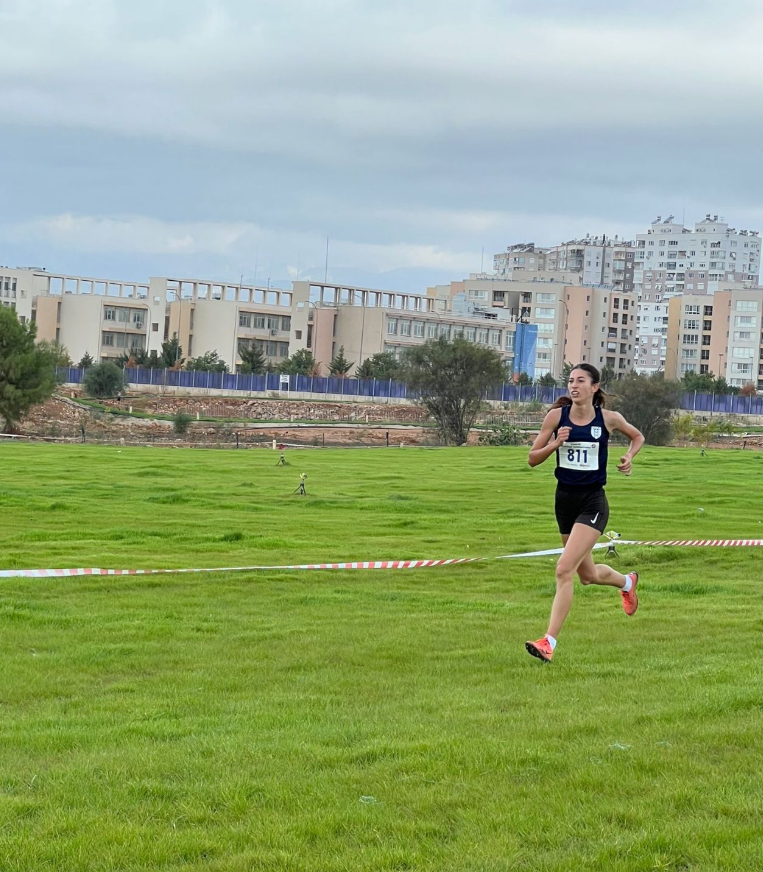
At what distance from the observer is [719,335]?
184250 millimetres

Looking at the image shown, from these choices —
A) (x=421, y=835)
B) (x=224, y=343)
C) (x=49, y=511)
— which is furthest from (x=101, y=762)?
(x=224, y=343)

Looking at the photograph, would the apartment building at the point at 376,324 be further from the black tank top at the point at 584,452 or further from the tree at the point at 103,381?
the black tank top at the point at 584,452

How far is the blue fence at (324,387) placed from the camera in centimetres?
11825

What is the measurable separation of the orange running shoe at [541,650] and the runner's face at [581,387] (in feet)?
6.60

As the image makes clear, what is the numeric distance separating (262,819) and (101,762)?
56.8 inches

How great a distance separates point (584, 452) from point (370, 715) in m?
3.24

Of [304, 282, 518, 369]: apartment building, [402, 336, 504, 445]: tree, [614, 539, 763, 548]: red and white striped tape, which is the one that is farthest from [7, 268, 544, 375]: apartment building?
[614, 539, 763, 548]: red and white striped tape

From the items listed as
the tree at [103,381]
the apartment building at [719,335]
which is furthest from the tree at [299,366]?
the apartment building at [719,335]

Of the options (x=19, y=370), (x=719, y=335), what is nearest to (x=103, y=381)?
(x=19, y=370)

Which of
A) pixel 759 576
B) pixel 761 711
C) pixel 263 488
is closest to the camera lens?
pixel 761 711

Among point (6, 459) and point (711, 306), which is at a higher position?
point (711, 306)

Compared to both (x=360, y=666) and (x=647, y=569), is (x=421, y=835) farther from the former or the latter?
(x=647, y=569)

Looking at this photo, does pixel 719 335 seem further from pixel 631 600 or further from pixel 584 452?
pixel 584 452

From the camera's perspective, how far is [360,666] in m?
10.2
